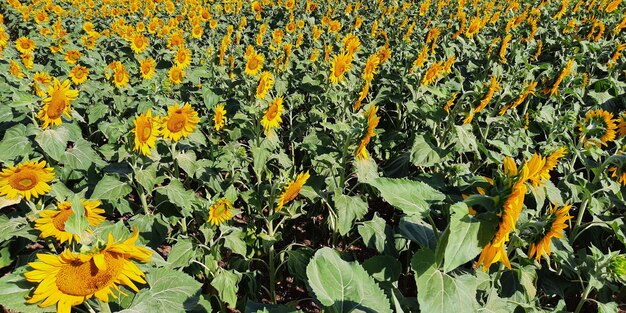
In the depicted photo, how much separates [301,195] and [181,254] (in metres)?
1.61

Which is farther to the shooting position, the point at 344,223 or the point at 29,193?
the point at 344,223

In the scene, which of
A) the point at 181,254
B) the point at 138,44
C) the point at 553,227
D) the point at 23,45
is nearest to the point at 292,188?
the point at 181,254

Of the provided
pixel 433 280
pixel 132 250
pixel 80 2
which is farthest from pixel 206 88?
pixel 80 2

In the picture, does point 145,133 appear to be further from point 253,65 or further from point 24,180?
point 253,65

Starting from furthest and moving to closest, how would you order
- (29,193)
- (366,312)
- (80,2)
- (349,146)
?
(80,2), (349,146), (29,193), (366,312)

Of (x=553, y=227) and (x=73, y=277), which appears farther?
(x=553, y=227)

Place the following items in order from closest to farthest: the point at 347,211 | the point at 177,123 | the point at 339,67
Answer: the point at 347,211 < the point at 177,123 < the point at 339,67

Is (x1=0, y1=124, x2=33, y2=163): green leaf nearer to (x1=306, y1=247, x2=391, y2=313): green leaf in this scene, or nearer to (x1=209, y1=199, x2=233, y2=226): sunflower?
(x1=209, y1=199, x2=233, y2=226): sunflower

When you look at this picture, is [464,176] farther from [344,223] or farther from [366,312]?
[366,312]

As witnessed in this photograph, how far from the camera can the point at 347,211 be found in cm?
294

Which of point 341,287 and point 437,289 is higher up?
point 341,287

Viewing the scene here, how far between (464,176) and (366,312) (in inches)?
70.4

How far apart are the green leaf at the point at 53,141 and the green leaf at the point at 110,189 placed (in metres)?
0.36

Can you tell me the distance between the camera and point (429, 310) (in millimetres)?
1401
